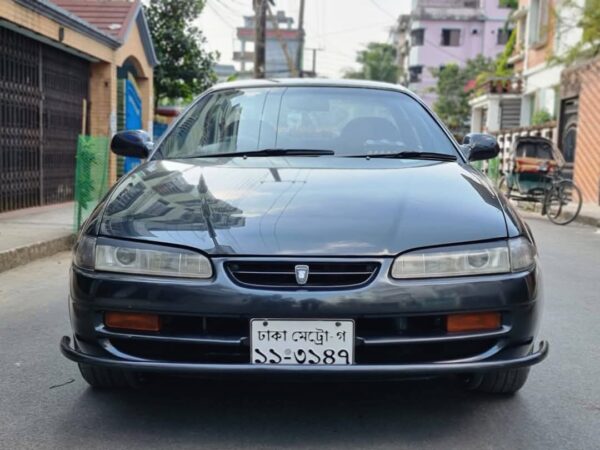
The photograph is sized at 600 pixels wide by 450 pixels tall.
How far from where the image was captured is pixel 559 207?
41.0 ft

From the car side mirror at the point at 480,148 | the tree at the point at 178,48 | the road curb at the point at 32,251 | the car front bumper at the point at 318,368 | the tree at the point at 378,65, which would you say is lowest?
the road curb at the point at 32,251

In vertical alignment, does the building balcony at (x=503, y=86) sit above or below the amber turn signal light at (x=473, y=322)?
above

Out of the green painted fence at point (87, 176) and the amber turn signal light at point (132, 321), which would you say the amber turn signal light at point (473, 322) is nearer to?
the amber turn signal light at point (132, 321)

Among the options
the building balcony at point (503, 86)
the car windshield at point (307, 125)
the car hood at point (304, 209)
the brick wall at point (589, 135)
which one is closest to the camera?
the car hood at point (304, 209)

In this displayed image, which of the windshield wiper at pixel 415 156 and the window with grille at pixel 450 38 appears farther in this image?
the window with grille at pixel 450 38

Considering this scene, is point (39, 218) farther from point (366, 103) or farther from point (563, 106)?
point (563, 106)

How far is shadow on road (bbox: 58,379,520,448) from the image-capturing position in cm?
281

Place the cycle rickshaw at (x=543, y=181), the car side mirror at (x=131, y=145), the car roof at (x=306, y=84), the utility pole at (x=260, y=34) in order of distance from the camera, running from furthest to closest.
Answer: the utility pole at (x=260, y=34)
the cycle rickshaw at (x=543, y=181)
the car roof at (x=306, y=84)
the car side mirror at (x=131, y=145)

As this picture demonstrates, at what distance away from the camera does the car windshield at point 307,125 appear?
388 cm

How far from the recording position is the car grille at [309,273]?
8.57 feet

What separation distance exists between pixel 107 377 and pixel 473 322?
5.12 feet

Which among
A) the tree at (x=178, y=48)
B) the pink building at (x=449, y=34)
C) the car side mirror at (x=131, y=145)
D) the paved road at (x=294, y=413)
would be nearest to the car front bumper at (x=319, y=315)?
the paved road at (x=294, y=413)

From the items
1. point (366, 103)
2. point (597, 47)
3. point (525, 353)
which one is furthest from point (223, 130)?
point (597, 47)

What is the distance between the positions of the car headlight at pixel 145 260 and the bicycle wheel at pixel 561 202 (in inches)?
425
